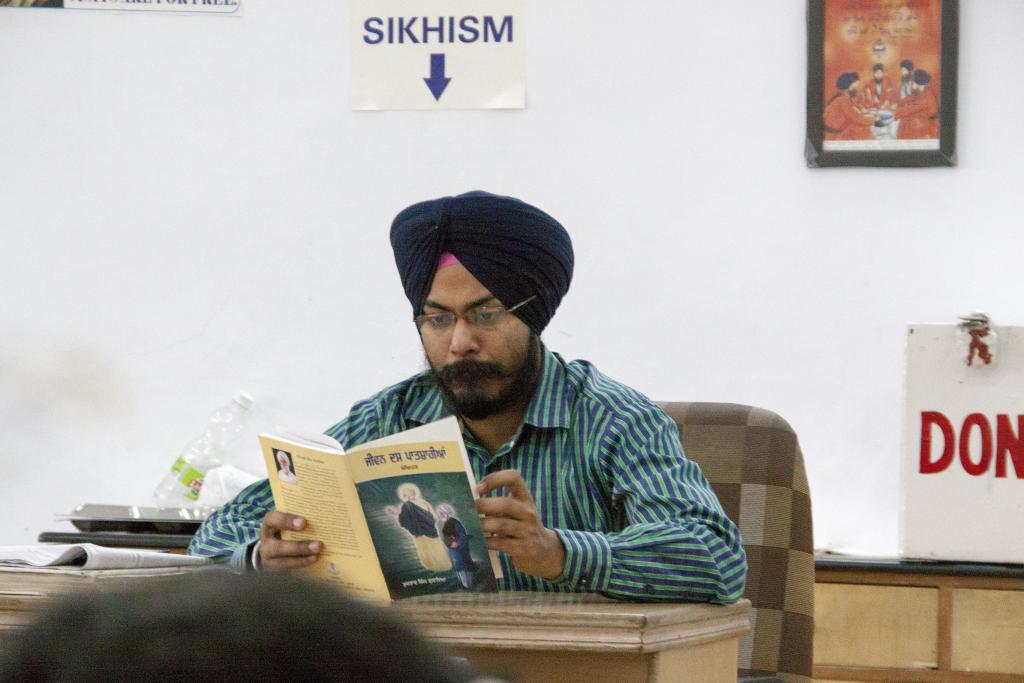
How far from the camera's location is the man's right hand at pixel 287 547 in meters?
1.53

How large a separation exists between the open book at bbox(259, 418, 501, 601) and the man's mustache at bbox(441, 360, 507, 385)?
1.27 ft

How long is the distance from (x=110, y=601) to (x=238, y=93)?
2852 millimetres

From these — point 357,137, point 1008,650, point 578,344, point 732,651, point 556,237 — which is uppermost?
point 357,137

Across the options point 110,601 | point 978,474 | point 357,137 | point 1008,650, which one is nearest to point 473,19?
point 357,137

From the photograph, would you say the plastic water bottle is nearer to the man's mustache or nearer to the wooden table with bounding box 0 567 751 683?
the man's mustache

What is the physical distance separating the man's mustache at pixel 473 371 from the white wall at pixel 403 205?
102cm

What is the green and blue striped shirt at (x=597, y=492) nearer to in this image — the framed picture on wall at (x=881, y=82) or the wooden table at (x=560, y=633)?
the wooden table at (x=560, y=633)

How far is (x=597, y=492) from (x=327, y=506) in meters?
0.47

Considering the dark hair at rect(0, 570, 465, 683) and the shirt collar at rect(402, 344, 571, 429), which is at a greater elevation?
the dark hair at rect(0, 570, 465, 683)

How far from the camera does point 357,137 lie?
2.99 meters

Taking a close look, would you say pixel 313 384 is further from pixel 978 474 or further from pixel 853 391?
pixel 978 474

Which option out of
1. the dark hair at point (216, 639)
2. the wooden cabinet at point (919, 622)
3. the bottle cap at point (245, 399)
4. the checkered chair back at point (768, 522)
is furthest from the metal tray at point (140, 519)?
the dark hair at point (216, 639)

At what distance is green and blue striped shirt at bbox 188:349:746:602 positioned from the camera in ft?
5.16

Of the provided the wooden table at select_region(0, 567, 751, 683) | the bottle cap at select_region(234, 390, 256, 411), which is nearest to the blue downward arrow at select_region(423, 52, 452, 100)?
the bottle cap at select_region(234, 390, 256, 411)
